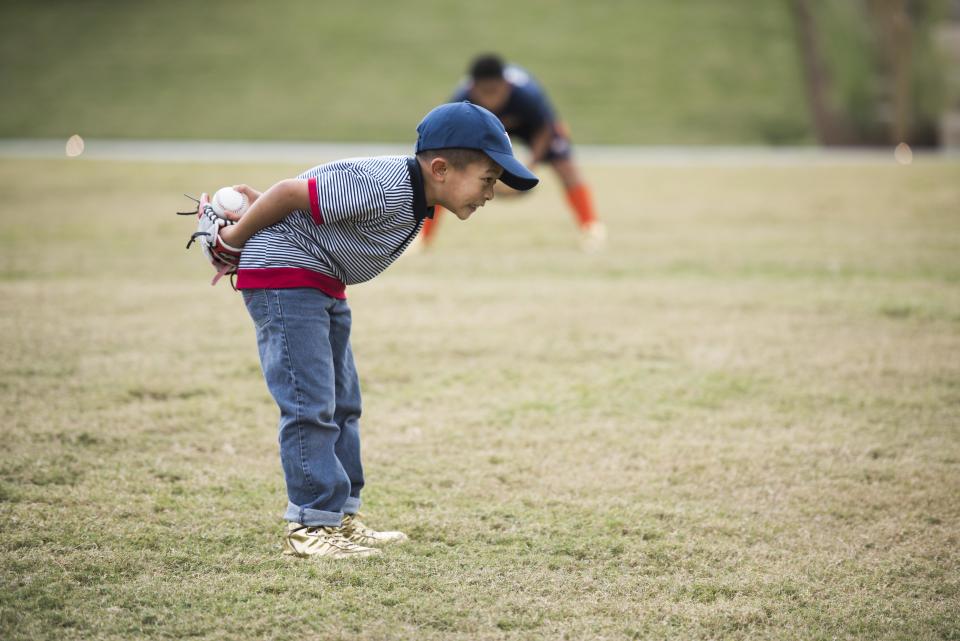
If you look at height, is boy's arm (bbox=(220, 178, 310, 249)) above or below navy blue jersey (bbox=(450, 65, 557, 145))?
below

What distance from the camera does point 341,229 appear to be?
2.69 m

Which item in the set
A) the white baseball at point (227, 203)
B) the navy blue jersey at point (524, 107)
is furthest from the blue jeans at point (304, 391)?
the navy blue jersey at point (524, 107)

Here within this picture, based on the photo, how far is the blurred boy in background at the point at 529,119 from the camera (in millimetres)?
7348

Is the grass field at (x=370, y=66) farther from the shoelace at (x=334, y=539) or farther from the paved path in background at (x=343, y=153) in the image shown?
the shoelace at (x=334, y=539)

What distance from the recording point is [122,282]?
6.36 meters

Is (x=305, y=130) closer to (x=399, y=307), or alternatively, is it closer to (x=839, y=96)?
(x=839, y=96)

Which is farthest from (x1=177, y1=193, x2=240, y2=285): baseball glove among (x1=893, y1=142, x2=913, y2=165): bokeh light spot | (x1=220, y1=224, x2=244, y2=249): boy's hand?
(x1=893, y1=142, x2=913, y2=165): bokeh light spot

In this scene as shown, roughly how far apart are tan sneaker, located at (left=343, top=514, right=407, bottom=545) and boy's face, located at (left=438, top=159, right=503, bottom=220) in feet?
3.19

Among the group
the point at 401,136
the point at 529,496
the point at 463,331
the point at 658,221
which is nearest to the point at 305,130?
the point at 401,136

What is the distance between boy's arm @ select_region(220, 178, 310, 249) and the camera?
8.59ft

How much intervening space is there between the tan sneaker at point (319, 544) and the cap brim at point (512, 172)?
1.12m

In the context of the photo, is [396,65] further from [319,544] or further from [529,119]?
[319,544]

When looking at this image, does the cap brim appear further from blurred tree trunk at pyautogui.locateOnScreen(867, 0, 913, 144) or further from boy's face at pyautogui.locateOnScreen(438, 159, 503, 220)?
blurred tree trunk at pyautogui.locateOnScreen(867, 0, 913, 144)

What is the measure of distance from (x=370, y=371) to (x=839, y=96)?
55.4 feet
